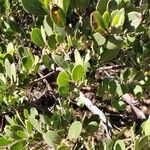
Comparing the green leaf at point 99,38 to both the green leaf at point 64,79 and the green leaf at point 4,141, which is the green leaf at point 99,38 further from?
the green leaf at point 4,141

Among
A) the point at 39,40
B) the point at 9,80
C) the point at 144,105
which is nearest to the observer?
the point at 39,40

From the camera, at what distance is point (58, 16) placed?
1253mm

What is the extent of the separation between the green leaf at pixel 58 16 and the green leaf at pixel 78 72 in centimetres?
15

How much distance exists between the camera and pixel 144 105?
9.44 ft

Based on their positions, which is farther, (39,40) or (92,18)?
(39,40)

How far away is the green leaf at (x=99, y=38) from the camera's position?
4.19 feet

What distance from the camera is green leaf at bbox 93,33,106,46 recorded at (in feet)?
4.19

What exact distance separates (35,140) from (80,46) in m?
0.45

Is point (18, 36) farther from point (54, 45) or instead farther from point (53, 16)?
point (53, 16)

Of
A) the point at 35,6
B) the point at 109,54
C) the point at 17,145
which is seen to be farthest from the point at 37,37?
the point at 17,145

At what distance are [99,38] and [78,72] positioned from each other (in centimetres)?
13

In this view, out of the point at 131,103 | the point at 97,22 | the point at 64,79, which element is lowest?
the point at 131,103

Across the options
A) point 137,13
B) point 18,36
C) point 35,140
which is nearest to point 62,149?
point 35,140

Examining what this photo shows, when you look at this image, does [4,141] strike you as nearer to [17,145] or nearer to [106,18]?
[17,145]
